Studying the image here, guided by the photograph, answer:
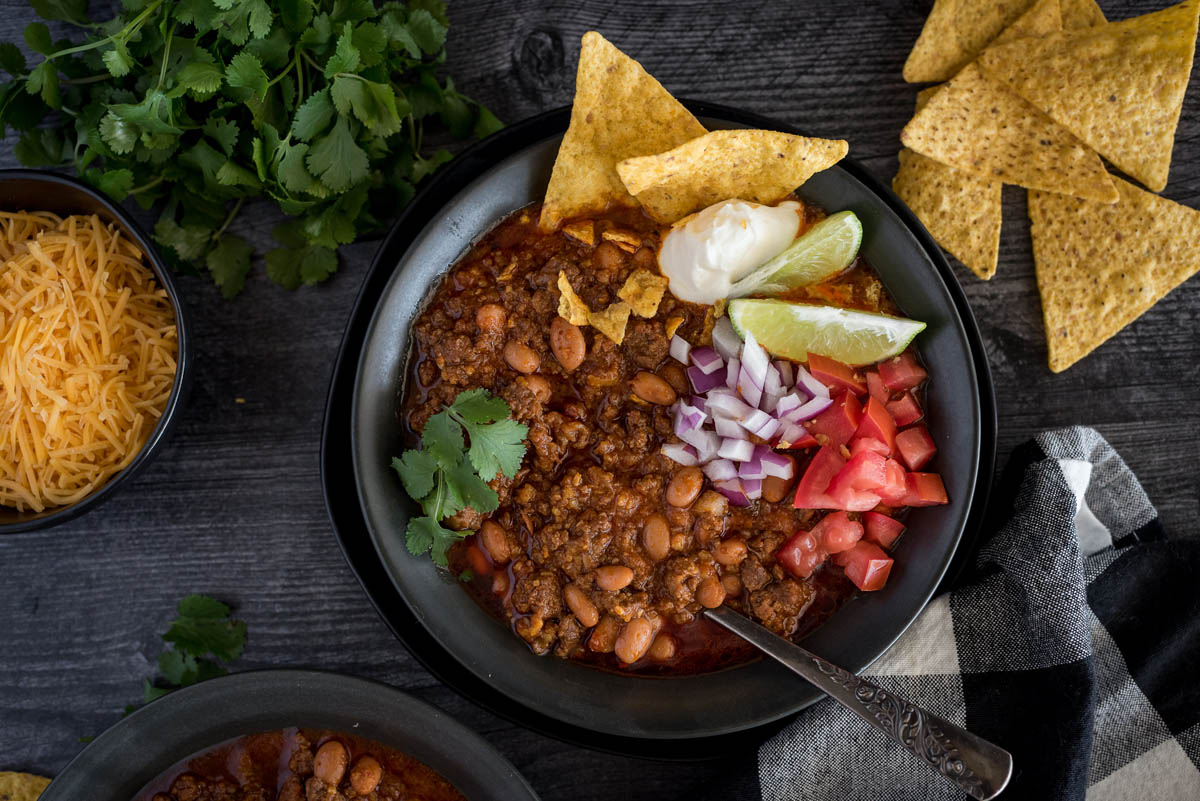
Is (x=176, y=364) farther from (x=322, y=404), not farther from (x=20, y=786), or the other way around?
(x=20, y=786)

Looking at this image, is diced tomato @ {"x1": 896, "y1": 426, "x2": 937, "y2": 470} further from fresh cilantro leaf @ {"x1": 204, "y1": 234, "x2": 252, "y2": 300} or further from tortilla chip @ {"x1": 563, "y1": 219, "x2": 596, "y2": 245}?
fresh cilantro leaf @ {"x1": 204, "y1": 234, "x2": 252, "y2": 300}

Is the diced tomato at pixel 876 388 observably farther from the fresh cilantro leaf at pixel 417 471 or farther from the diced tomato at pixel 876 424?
the fresh cilantro leaf at pixel 417 471

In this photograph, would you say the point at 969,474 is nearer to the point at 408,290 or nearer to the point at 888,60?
the point at 888,60

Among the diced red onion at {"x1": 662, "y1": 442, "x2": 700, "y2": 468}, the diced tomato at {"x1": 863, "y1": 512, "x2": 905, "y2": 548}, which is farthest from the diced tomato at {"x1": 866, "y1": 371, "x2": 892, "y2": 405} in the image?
the diced red onion at {"x1": 662, "y1": 442, "x2": 700, "y2": 468}

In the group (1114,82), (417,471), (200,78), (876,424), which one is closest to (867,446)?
(876,424)

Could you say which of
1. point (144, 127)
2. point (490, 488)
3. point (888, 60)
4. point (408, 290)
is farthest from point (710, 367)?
point (144, 127)
